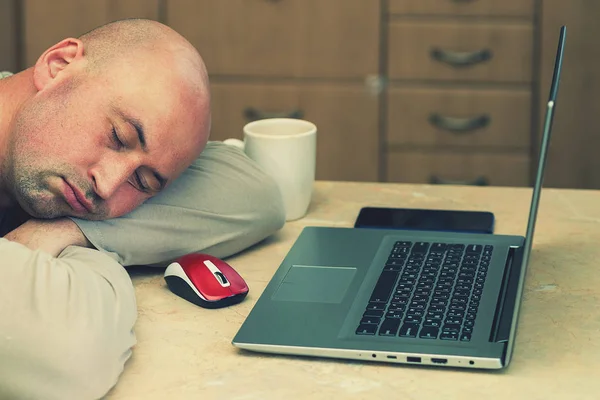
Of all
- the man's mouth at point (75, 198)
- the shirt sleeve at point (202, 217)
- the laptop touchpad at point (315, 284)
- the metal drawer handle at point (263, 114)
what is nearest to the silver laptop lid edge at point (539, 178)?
the laptop touchpad at point (315, 284)

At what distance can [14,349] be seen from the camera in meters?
0.93

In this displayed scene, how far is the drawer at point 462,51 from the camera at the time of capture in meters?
2.91

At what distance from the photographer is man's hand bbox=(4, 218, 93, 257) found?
123 cm

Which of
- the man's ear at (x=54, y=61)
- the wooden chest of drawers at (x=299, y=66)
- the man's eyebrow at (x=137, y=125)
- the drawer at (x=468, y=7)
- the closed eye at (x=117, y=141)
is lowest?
the wooden chest of drawers at (x=299, y=66)

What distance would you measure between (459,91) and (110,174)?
1866 millimetres

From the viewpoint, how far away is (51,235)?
1239mm

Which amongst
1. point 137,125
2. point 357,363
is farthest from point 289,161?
point 357,363

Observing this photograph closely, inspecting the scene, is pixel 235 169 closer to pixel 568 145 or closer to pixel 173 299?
pixel 173 299

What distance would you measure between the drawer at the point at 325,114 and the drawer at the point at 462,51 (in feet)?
0.54

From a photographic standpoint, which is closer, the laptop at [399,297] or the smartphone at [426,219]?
the laptop at [399,297]

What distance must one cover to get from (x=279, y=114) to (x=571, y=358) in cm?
205

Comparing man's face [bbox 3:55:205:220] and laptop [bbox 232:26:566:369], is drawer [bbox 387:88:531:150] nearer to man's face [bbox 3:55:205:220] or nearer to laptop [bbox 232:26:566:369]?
laptop [bbox 232:26:566:369]

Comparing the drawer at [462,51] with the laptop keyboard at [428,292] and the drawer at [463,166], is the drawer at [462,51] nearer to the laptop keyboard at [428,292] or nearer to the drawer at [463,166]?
the drawer at [463,166]

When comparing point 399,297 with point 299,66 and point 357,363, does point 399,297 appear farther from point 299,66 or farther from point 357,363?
point 299,66
